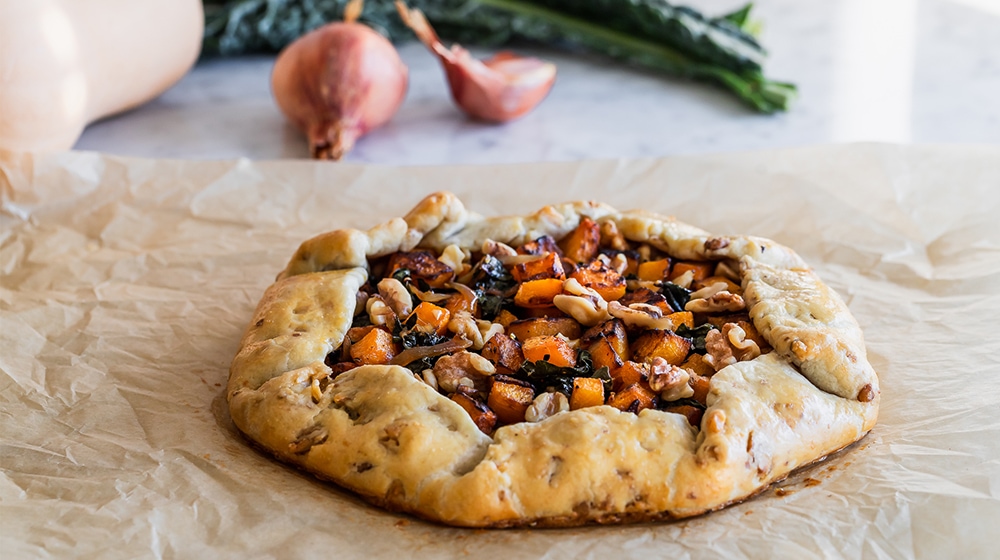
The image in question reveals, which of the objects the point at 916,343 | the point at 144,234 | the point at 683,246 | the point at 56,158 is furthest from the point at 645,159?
the point at 56,158

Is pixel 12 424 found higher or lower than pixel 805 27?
lower

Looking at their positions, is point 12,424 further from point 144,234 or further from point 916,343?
point 916,343

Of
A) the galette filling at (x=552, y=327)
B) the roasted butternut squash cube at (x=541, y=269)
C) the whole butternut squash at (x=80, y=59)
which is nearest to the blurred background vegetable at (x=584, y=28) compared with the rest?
the whole butternut squash at (x=80, y=59)

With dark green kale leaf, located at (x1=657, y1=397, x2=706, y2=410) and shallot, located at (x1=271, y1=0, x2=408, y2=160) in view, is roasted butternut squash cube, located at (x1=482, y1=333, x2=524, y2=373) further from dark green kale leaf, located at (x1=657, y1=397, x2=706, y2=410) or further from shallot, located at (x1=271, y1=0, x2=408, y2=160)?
shallot, located at (x1=271, y1=0, x2=408, y2=160)

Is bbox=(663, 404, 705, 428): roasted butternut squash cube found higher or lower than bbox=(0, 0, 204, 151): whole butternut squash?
higher

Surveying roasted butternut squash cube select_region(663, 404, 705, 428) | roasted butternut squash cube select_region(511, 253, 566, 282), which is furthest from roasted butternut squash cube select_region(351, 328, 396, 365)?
roasted butternut squash cube select_region(663, 404, 705, 428)

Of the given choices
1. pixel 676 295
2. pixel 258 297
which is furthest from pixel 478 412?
pixel 258 297
